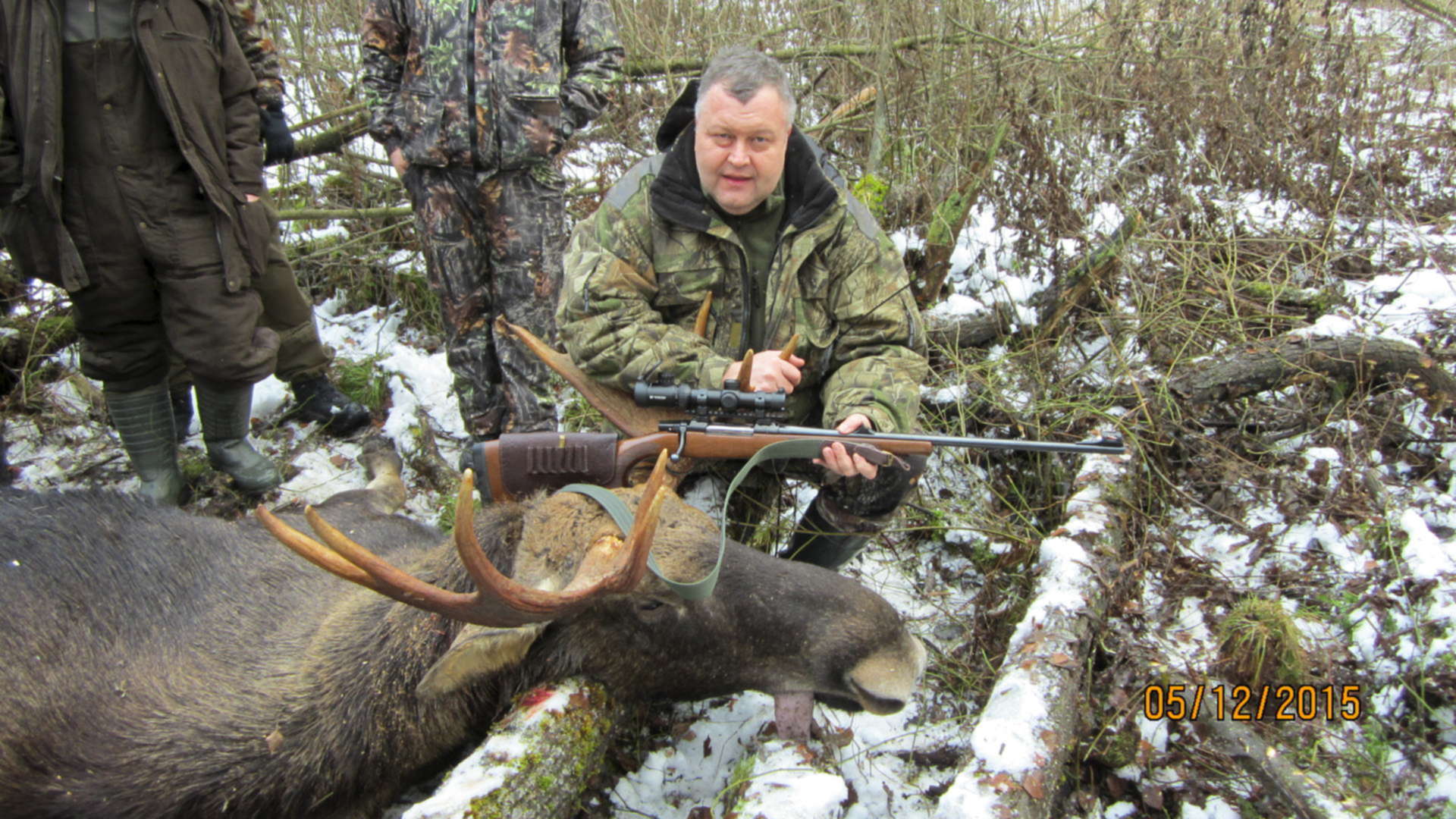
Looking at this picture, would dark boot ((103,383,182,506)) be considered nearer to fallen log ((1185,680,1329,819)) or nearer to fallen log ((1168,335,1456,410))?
fallen log ((1185,680,1329,819))

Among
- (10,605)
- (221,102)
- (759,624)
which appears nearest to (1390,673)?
(759,624)

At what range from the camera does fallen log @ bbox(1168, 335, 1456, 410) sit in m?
4.07

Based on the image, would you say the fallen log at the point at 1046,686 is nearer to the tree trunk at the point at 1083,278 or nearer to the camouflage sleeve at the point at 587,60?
the tree trunk at the point at 1083,278

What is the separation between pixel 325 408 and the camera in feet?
18.0

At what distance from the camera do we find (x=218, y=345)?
166 inches

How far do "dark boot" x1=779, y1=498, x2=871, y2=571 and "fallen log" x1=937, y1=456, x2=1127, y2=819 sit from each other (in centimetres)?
78

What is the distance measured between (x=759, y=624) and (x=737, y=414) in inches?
32.7

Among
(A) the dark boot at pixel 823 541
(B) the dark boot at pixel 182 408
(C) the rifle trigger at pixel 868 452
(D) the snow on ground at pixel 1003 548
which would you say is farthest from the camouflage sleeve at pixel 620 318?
(B) the dark boot at pixel 182 408

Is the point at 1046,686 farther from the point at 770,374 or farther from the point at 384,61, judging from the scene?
the point at 384,61

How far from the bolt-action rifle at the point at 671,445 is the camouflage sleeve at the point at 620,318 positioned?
0.87ft

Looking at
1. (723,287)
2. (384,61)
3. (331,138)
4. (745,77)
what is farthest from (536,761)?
(331,138)

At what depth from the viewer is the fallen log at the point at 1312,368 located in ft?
13.4

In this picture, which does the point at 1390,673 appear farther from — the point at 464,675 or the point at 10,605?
the point at 10,605

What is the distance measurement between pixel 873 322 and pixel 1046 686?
60.7 inches
